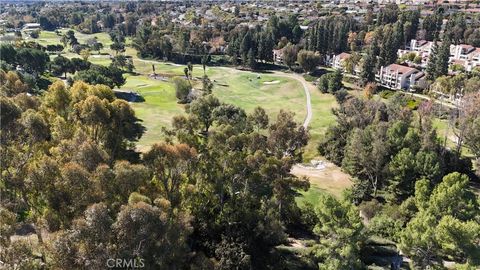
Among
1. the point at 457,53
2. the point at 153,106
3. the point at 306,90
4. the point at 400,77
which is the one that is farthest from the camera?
the point at 457,53

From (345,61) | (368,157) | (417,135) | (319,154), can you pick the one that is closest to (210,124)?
(319,154)

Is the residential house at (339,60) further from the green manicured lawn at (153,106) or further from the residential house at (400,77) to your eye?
the green manicured lawn at (153,106)

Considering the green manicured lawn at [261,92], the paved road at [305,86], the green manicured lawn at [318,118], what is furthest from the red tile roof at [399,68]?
the green manicured lawn at [261,92]

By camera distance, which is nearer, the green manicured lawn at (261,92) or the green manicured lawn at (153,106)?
the green manicured lawn at (153,106)

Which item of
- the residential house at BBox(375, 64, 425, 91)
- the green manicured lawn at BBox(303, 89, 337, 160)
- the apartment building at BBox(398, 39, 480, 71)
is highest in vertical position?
the apartment building at BBox(398, 39, 480, 71)

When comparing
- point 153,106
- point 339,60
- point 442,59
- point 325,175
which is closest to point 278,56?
point 339,60

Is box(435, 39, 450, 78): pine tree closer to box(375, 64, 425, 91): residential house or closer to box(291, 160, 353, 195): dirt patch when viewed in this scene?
box(375, 64, 425, 91): residential house

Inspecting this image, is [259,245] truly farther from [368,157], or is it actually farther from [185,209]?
[368,157]

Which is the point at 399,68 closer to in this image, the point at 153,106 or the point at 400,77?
the point at 400,77

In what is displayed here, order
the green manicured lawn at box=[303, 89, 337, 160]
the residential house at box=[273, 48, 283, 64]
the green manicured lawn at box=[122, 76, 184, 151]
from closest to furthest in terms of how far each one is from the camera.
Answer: the green manicured lawn at box=[122, 76, 184, 151] < the green manicured lawn at box=[303, 89, 337, 160] < the residential house at box=[273, 48, 283, 64]

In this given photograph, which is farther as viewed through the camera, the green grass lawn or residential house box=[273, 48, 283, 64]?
residential house box=[273, 48, 283, 64]

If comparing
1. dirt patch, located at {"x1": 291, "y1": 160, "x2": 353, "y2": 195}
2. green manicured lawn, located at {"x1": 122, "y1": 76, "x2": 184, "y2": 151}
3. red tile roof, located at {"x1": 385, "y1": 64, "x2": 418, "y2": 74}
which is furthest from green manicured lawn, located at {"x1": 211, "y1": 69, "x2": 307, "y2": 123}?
red tile roof, located at {"x1": 385, "y1": 64, "x2": 418, "y2": 74}

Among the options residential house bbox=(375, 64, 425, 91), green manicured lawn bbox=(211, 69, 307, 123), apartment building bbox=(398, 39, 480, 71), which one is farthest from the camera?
apartment building bbox=(398, 39, 480, 71)
